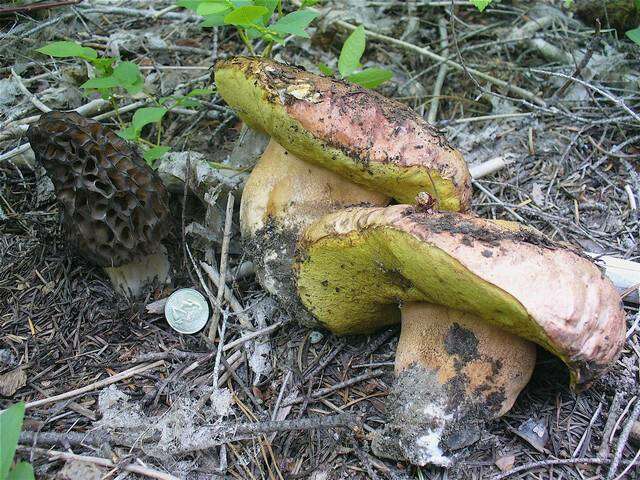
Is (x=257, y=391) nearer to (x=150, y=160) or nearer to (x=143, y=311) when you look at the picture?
(x=143, y=311)

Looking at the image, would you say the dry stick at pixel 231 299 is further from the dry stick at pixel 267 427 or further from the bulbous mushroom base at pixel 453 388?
the bulbous mushroom base at pixel 453 388

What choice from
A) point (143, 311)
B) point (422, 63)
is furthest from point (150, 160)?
point (422, 63)

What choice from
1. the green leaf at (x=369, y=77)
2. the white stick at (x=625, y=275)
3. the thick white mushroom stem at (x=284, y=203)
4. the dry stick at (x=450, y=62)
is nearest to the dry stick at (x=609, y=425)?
the white stick at (x=625, y=275)

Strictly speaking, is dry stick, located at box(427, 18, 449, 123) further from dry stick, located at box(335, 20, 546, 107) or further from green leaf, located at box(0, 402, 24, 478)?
green leaf, located at box(0, 402, 24, 478)

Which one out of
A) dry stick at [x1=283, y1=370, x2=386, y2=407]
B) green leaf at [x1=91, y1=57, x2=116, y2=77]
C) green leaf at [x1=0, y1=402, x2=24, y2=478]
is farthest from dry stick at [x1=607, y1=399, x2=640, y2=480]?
green leaf at [x1=91, y1=57, x2=116, y2=77]

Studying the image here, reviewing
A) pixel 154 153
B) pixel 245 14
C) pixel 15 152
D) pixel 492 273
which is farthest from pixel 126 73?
pixel 492 273
